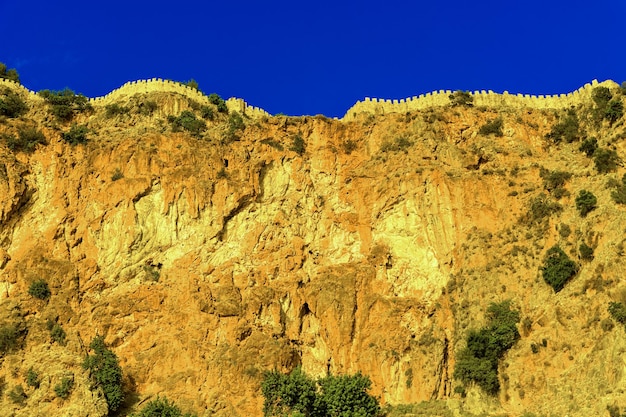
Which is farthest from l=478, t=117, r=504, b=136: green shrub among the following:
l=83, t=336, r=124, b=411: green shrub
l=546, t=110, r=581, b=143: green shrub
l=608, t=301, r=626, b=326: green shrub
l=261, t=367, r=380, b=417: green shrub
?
l=83, t=336, r=124, b=411: green shrub

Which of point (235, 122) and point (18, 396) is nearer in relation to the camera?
point (18, 396)

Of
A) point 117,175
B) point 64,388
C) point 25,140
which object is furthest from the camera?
point 25,140

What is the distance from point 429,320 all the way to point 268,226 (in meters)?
10.4

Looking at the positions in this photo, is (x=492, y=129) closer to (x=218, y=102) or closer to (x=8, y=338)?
(x=218, y=102)

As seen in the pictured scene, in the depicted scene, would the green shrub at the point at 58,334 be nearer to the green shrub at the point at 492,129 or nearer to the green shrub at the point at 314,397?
the green shrub at the point at 314,397

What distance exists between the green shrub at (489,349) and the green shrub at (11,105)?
28909 mm

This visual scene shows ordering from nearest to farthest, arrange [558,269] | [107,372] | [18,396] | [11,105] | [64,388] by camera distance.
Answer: [18,396]
[64,388]
[107,372]
[558,269]
[11,105]

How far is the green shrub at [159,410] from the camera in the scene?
3766cm

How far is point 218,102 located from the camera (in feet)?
176

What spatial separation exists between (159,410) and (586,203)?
950 inches

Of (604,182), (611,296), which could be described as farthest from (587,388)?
(604,182)

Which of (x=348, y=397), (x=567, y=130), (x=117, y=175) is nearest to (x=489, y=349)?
(x=348, y=397)

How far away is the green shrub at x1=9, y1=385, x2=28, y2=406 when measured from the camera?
37281mm

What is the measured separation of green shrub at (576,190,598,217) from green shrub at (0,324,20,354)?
29.4 metres
